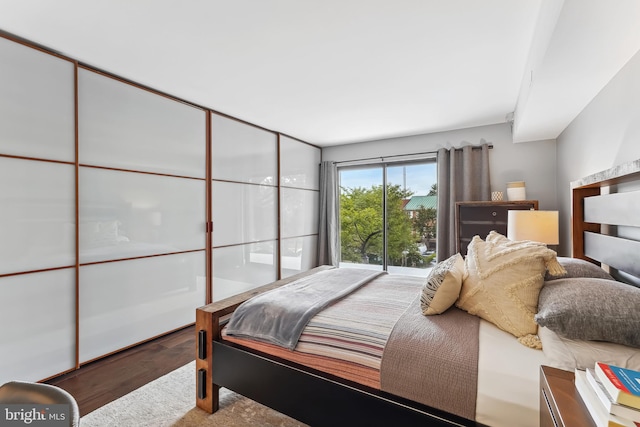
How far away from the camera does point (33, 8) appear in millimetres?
1693

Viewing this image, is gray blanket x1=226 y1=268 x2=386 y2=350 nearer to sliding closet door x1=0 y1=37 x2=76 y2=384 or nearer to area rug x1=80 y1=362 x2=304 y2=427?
area rug x1=80 y1=362 x2=304 y2=427

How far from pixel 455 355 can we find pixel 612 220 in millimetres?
1251

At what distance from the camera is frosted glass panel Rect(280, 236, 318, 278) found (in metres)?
4.39

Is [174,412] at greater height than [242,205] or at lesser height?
lesser

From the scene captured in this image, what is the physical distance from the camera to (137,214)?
2.64 meters

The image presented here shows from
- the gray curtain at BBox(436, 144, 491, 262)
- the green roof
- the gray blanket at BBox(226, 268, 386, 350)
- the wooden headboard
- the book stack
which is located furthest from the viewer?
the green roof

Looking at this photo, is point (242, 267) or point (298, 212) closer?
point (242, 267)

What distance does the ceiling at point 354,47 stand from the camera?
1.64 m

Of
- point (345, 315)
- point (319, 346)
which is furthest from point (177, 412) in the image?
point (345, 315)

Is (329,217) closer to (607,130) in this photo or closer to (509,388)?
(607,130)

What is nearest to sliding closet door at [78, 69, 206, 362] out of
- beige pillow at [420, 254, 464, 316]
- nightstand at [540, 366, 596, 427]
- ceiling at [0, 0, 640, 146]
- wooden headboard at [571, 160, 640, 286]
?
ceiling at [0, 0, 640, 146]

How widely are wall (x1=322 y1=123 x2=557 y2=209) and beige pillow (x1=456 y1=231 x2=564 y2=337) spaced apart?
8.91 feet

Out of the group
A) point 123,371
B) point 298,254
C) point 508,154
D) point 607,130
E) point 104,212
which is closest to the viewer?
point 607,130

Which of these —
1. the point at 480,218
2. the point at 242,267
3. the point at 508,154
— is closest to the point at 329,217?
the point at 242,267
